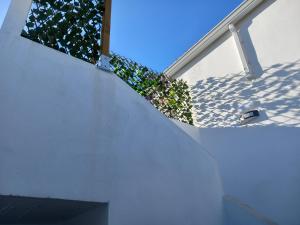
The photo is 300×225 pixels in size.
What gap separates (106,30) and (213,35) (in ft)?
15.6

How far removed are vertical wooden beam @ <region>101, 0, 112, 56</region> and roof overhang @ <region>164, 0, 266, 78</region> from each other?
14.8 feet

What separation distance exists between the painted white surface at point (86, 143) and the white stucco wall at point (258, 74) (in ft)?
11.1

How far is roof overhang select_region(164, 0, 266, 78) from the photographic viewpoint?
24.7 feet

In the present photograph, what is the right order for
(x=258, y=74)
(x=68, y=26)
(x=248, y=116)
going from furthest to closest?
(x=258, y=74) < (x=248, y=116) < (x=68, y=26)

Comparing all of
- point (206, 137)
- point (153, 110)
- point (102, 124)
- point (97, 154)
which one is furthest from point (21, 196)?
point (206, 137)

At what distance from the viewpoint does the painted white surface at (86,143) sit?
7.82 feet

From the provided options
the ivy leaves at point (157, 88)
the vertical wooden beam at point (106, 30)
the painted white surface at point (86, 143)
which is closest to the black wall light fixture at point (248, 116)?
the ivy leaves at point (157, 88)

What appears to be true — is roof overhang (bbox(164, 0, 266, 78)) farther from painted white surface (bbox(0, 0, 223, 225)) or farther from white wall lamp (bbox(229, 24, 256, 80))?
painted white surface (bbox(0, 0, 223, 225))

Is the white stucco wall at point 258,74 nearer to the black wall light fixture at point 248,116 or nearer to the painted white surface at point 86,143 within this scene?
the black wall light fixture at point 248,116

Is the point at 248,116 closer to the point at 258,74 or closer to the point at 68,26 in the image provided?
the point at 258,74

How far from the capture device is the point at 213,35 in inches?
312

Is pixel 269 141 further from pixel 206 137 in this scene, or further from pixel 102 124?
pixel 102 124

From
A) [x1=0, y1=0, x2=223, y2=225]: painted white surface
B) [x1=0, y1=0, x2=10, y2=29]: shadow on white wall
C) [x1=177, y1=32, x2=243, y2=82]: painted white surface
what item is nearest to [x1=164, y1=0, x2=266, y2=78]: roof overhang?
[x1=177, y1=32, x2=243, y2=82]: painted white surface

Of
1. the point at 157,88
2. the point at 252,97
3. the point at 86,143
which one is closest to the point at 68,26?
the point at 86,143
